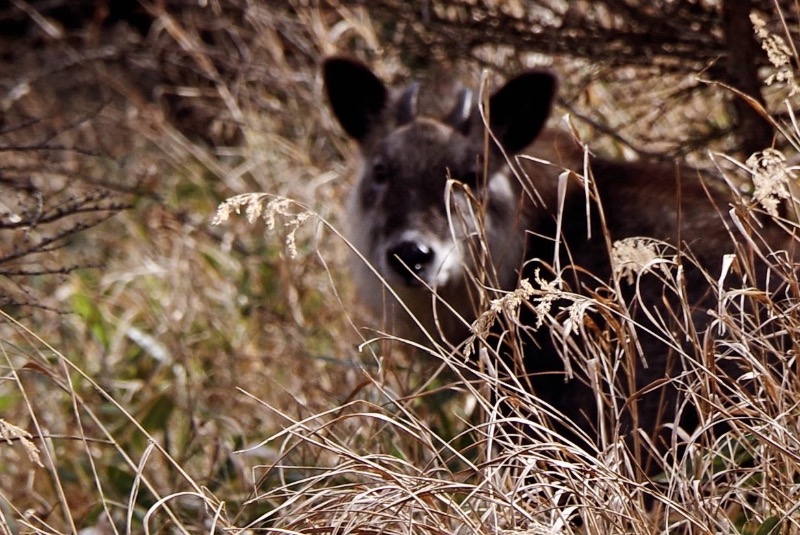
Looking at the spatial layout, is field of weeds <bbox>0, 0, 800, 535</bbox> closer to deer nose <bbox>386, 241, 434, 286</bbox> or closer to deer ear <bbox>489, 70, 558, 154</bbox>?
deer nose <bbox>386, 241, 434, 286</bbox>

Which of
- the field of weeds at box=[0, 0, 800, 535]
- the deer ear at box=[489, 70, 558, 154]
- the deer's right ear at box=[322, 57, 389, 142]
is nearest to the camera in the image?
the field of weeds at box=[0, 0, 800, 535]

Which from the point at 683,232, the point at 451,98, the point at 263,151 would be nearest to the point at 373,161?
the point at 451,98

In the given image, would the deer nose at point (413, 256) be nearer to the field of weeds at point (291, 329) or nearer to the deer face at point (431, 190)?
the deer face at point (431, 190)

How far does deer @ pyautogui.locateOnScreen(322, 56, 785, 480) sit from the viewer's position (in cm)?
403

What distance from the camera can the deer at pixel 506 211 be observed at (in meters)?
4.03

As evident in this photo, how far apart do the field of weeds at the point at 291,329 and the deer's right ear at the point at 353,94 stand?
41 cm

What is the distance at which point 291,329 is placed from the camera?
5.56 m

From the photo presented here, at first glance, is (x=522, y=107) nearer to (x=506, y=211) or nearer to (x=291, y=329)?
(x=506, y=211)

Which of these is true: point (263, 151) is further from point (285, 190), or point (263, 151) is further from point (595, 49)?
point (595, 49)

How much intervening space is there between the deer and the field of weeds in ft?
0.66

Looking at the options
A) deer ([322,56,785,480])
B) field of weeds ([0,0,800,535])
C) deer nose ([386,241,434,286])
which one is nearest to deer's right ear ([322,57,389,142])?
deer ([322,56,785,480])

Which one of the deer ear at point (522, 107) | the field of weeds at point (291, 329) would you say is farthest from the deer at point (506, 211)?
the field of weeds at point (291, 329)

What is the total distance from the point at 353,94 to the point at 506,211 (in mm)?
805

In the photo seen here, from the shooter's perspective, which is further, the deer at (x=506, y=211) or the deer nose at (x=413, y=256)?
the deer nose at (x=413, y=256)
